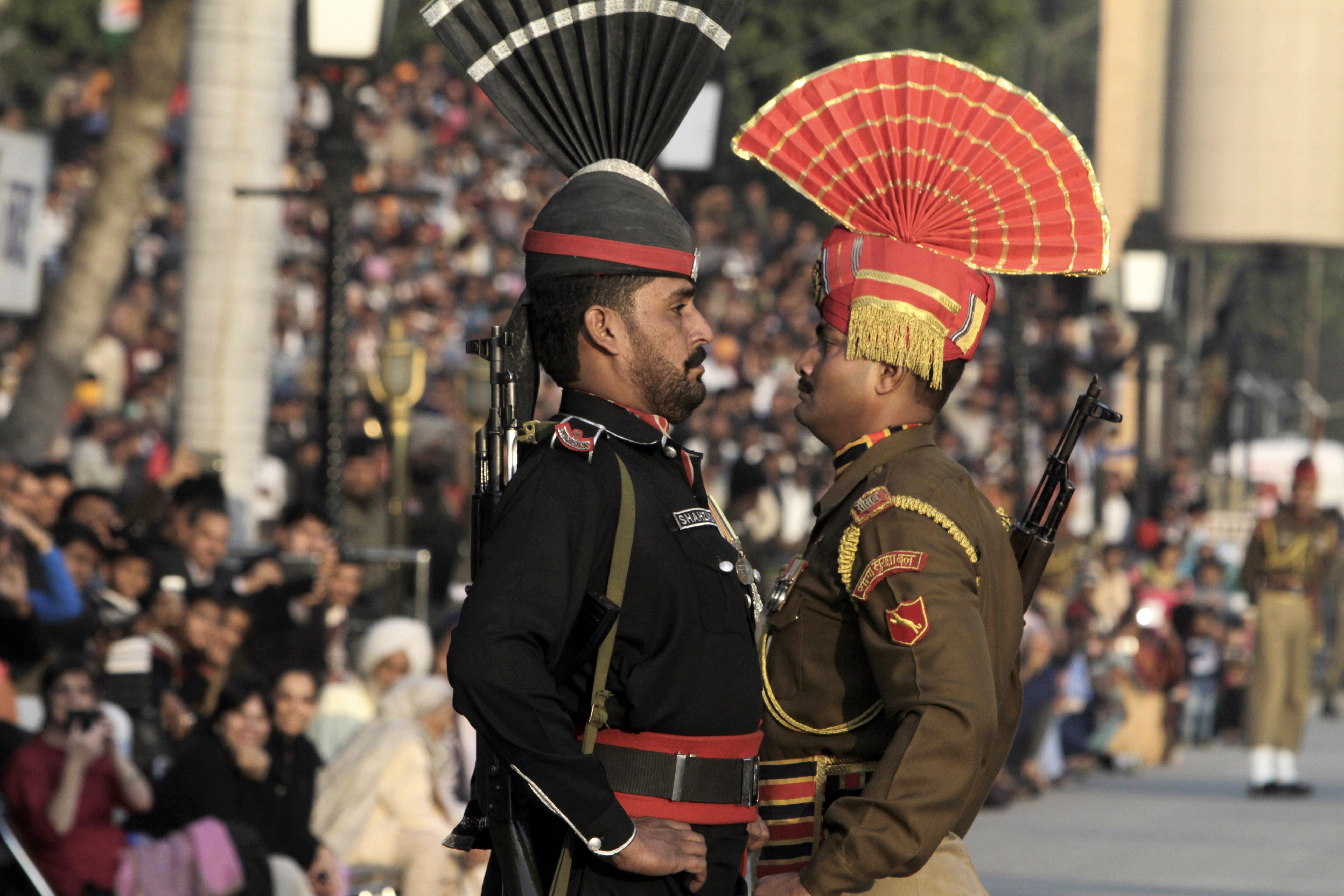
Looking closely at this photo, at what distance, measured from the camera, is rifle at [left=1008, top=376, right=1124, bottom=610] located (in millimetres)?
4211

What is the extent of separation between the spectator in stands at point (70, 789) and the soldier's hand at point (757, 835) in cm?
383

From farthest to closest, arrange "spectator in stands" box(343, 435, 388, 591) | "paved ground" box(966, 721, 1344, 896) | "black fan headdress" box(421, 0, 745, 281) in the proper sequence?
"spectator in stands" box(343, 435, 388, 591)
"paved ground" box(966, 721, 1344, 896)
"black fan headdress" box(421, 0, 745, 281)

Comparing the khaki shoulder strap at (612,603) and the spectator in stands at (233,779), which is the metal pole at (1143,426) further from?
the khaki shoulder strap at (612,603)

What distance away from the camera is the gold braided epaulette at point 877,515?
3715mm

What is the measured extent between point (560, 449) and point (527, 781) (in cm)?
54

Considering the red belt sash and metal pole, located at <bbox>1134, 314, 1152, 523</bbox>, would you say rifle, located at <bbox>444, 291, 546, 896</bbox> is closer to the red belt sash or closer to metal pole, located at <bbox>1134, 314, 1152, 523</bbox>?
the red belt sash

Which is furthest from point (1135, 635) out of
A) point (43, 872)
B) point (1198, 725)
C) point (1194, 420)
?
point (1194, 420)

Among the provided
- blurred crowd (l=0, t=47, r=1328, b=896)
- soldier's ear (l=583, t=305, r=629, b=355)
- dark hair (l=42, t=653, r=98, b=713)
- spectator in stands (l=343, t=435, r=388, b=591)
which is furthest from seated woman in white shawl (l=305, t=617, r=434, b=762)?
soldier's ear (l=583, t=305, r=629, b=355)

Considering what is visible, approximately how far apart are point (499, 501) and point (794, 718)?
0.70 meters

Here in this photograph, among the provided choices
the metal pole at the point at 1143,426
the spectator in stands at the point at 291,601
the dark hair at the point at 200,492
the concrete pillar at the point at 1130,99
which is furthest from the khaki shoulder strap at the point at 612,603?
the concrete pillar at the point at 1130,99

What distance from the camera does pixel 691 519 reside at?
3557 mm

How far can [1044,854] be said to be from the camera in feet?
36.7

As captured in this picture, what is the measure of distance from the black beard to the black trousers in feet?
2.29

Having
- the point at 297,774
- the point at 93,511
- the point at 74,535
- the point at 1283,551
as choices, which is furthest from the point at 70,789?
the point at 1283,551
